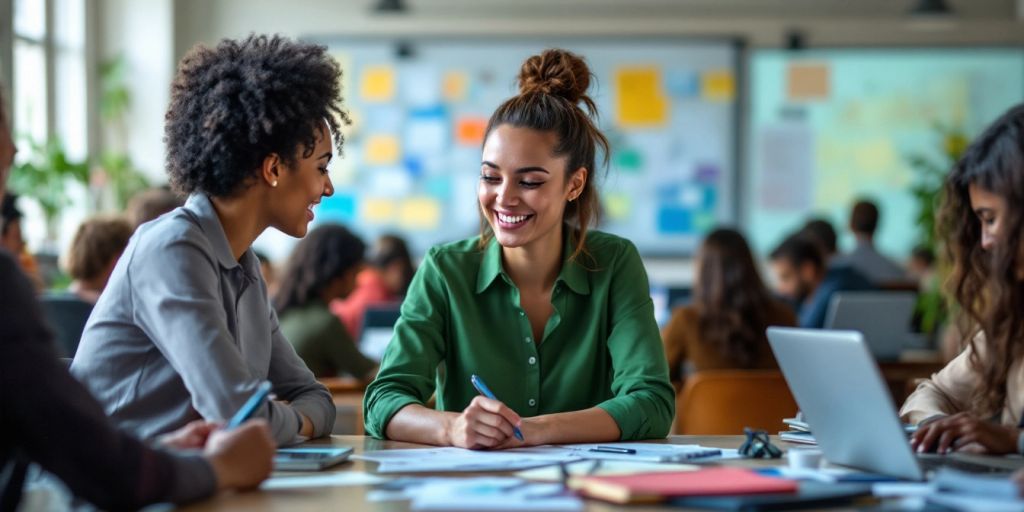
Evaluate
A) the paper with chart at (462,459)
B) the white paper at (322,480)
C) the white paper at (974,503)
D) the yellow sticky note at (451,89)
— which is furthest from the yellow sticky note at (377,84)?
the white paper at (974,503)

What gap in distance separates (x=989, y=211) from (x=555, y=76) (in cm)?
87

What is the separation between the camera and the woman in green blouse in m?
2.34

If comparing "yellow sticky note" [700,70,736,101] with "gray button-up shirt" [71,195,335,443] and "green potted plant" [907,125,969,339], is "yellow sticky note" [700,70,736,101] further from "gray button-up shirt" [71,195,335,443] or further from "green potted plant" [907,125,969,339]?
"gray button-up shirt" [71,195,335,443]

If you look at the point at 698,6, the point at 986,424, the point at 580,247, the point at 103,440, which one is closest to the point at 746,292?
the point at 580,247

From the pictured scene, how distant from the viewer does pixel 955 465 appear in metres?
1.79

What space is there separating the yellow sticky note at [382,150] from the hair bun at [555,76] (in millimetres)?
5845

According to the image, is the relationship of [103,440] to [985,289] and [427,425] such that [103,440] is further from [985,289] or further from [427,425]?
[985,289]

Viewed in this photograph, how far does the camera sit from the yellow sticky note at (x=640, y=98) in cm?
825

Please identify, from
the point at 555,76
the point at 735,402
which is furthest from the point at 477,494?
the point at 735,402

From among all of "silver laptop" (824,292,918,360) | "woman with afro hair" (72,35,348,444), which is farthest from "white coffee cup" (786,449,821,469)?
"silver laptop" (824,292,918,360)

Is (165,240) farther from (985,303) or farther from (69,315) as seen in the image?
(69,315)

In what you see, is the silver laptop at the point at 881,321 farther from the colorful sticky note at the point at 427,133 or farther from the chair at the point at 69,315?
the colorful sticky note at the point at 427,133

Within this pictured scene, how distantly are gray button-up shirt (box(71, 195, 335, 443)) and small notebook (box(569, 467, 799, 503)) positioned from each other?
54 cm

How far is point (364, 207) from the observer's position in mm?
8289
